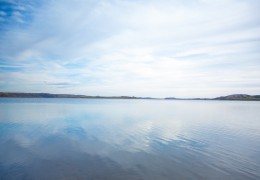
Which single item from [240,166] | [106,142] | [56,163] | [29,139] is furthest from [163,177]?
[29,139]

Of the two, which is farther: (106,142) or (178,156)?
(106,142)

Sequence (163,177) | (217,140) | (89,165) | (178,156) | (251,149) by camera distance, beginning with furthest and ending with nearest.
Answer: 1. (217,140)
2. (251,149)
3. (178,156)
4. (89,165)
5. (163,177)

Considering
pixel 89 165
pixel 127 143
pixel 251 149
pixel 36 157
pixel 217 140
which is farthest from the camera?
pixel 217 140

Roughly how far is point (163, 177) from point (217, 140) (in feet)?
39.9

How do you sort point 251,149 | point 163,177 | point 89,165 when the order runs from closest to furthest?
point 163,177 → point 89,165 → point 251,149

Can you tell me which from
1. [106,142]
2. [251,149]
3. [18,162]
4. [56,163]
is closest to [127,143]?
[106,142]

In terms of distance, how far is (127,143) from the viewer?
18000mm

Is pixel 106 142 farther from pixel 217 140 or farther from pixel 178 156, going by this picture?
pixel 217 140

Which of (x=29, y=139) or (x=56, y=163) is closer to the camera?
(x=56, y=163)

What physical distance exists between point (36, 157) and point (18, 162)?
1260 mm

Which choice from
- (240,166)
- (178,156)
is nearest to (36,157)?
(178,156)

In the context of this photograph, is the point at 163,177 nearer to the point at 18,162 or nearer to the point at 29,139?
the point at 18,162

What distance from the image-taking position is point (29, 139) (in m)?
18.9

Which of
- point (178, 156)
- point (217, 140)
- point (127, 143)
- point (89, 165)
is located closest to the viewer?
point (89, 165)
